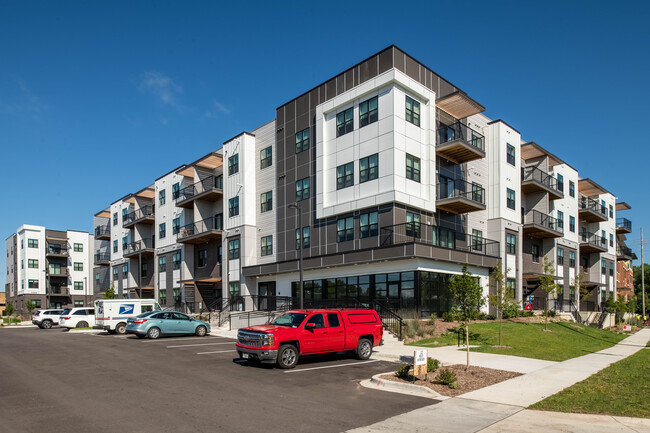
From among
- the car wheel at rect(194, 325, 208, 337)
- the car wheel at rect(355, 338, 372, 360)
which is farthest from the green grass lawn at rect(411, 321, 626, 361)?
the car wheel at rect(194, 325, 208, 337)

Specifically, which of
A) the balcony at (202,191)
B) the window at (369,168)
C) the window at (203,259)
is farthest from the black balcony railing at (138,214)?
the window at (369,168)

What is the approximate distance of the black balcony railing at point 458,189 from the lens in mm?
34578

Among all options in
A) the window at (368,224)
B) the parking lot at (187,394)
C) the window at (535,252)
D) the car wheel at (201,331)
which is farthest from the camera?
the window at (535,252)

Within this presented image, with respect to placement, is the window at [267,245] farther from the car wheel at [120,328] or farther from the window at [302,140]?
the car wheel at [120,328]

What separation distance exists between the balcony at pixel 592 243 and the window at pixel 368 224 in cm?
3260

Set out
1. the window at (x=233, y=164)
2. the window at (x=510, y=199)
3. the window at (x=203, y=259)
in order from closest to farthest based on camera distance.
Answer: the window at (x=510, y=199) < the window at (x=233, y=164) < the window at (x=203, y=259)

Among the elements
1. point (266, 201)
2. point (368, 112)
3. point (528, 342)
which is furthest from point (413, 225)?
point (266, 201)

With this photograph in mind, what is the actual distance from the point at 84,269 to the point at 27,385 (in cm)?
7717

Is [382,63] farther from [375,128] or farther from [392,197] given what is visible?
[392,197]

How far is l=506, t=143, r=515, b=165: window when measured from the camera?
4009 cm

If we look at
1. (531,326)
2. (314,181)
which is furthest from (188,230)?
(531,326)

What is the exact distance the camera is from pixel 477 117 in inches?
1529

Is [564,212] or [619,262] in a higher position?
[564,212]

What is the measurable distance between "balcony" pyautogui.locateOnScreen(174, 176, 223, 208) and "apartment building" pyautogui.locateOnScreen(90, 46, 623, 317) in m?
0.19
